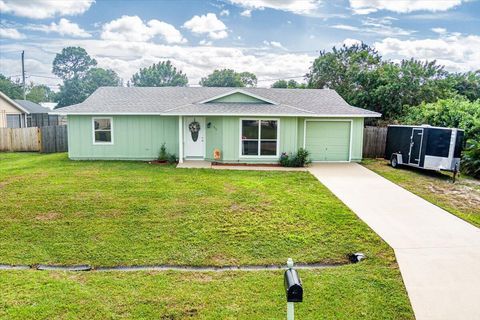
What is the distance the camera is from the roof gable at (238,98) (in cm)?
1580

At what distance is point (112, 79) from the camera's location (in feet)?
254

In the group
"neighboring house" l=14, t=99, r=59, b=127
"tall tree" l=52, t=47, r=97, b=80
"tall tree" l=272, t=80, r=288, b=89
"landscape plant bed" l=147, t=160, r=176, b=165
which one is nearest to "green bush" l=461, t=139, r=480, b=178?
"landscape plant bed" l=147, t=160, r=176, b=165

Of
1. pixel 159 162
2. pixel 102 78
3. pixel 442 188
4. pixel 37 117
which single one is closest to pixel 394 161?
pixel 442 188

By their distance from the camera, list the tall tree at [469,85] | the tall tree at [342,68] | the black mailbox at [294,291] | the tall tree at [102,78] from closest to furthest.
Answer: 1. the black mailbox at [294,291]
2. the tall tree at [342,68]
3. the tall tree at [469,85]
4. the tall tree at [102,78]

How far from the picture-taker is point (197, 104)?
15859 mm

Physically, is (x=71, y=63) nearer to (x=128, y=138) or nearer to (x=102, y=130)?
(x=102, y=130)

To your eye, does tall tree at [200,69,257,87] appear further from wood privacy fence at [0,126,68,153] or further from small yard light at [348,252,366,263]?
small yard light at [348,252,366,263]

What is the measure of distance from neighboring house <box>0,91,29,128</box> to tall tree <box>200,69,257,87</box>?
37.3m

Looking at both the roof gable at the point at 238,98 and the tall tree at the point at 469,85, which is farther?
the tall tree at the point at 469,85

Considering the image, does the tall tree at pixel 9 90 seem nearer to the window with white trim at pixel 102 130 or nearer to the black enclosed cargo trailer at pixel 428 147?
the window with white trim at pixel 102 130

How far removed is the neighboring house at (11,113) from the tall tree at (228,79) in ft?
123

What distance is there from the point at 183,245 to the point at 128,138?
389 inches

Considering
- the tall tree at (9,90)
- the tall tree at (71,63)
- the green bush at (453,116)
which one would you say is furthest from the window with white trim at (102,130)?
the tall tree at (71,63)

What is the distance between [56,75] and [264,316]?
303 feet
